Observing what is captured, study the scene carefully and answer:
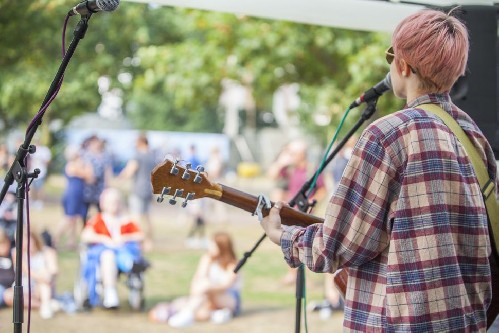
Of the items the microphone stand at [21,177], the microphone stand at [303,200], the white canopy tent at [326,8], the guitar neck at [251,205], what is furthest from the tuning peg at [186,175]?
the white canopy tent at [326,8]

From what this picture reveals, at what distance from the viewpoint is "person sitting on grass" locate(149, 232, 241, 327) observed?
6.13m

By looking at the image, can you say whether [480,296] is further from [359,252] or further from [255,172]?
[255,172]

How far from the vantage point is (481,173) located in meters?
1.67

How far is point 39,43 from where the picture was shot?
11.7 meters

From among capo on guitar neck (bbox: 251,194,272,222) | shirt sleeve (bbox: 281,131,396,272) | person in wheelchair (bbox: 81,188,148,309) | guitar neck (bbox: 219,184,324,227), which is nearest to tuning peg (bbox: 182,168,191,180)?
guitar neck (bbox: 219,184,324,227)

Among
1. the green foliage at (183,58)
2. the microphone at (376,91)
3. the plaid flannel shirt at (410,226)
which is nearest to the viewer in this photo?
the plaid flannel shirt at (410,226)

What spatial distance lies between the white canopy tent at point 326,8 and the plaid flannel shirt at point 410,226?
1.69 meters

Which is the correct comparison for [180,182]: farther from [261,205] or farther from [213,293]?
[213,293]

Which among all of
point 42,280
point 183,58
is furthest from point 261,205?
point 183,58

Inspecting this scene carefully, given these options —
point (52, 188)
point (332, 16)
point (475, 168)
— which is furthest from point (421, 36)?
point (52, 188)

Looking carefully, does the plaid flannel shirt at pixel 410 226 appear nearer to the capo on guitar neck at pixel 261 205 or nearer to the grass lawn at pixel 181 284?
the capo on guitar neck at pixel 261 205

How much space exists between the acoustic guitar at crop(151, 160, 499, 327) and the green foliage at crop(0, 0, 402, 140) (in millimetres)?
6122

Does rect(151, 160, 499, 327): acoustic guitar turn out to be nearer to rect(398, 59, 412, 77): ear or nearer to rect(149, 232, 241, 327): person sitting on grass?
rect(398, 59, 412, 77): ear

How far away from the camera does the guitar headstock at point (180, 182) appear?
1.75m
